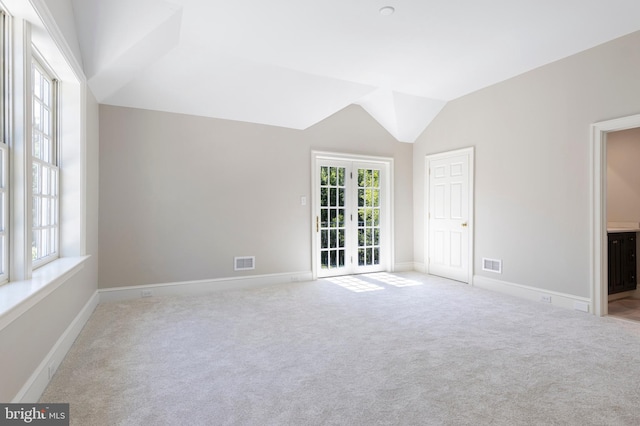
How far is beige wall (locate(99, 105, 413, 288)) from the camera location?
14.4 feet

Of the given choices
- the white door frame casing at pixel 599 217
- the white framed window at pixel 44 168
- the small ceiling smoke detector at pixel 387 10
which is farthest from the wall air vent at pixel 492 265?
the white framed window at pixel 44 168

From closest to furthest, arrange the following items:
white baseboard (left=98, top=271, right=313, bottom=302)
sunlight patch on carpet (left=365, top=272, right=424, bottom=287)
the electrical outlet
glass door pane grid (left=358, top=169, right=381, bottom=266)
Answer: the electrical outlet, white baseboard (left=98, top=271, right=313, bottom=302), sunlight patch on carpet (left=365, top=272, right=424, bottom=287), glass door pane grid (left=358, top=169, right=381, bottom=266)

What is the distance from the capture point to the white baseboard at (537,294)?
3.91 meters

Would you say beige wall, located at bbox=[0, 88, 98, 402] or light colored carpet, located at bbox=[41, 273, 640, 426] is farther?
light colored carpet, located at bbox=[41, 273, 640, 426]

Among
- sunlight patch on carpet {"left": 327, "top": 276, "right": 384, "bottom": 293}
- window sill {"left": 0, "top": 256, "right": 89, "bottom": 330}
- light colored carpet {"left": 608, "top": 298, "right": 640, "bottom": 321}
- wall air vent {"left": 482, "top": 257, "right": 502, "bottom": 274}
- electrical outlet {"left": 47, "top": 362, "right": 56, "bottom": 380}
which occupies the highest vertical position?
window sill {"left": 0, "top": 256, "right": 89, "bottom": 330}

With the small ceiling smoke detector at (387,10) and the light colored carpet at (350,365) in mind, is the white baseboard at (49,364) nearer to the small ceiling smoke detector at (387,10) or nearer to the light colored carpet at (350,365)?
the light colored carpet at (350,365)

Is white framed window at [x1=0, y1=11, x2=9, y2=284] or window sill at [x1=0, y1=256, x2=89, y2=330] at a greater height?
white framed window at [x1=0, y1=11, x2=9, y2=284]

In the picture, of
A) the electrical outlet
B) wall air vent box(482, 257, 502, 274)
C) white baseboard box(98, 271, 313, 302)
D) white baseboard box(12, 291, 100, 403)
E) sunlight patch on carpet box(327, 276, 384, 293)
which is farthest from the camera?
sunlight patch on carpet box(327, 276, 384, 293)

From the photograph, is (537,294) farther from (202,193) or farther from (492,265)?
(202,193)

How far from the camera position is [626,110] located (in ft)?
11.6

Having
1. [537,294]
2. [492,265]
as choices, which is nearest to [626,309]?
[537,294]

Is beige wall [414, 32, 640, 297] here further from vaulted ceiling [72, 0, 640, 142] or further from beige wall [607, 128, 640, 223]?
beige wall [607, 128, 640, 223]

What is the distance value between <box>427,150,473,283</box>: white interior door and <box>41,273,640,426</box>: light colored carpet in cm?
131

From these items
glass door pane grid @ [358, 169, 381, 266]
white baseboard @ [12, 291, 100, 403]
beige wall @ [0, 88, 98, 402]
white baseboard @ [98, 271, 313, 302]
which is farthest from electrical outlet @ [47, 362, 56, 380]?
glass door pane grid @ [358, 169, 381, 266]
